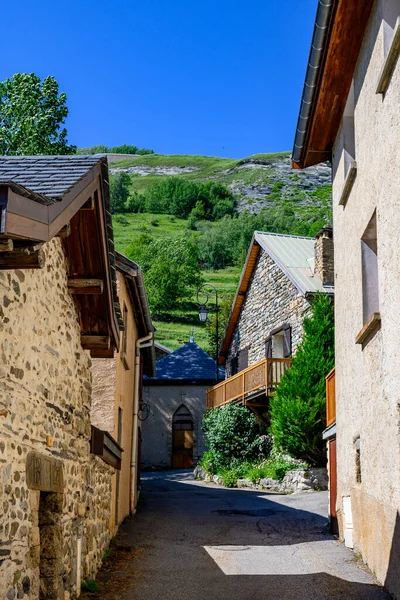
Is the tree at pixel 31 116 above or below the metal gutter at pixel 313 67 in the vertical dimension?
above

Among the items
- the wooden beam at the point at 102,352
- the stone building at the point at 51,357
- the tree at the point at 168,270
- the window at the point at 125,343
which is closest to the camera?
the stone building at the point at 51,357

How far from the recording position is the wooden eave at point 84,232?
4.80 m

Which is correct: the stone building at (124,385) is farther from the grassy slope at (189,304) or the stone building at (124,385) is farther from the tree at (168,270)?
Answer: the tree at (168,270)

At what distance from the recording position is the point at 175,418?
32625 millimetres

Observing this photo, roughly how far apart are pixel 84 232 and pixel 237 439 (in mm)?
17760

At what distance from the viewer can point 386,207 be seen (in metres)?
8.32

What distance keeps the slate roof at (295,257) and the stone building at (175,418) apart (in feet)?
26.3

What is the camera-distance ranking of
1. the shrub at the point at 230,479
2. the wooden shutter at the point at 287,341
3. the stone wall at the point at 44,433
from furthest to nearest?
1. the wooden shutter at the point at 287,341
2. the shrub at the point at 230,479
3. the stone wall at the point at 44,433

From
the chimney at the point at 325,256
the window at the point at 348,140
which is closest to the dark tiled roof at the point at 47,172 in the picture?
the window at the point at 348,140

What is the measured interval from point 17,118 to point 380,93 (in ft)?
80.6

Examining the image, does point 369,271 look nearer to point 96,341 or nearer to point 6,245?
point 96,341

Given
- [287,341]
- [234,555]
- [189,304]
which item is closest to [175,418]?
[287,341]

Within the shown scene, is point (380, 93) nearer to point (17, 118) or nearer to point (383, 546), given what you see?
point (383, 546)

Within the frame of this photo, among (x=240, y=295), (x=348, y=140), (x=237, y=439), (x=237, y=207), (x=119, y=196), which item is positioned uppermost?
(x=119, y=196)
